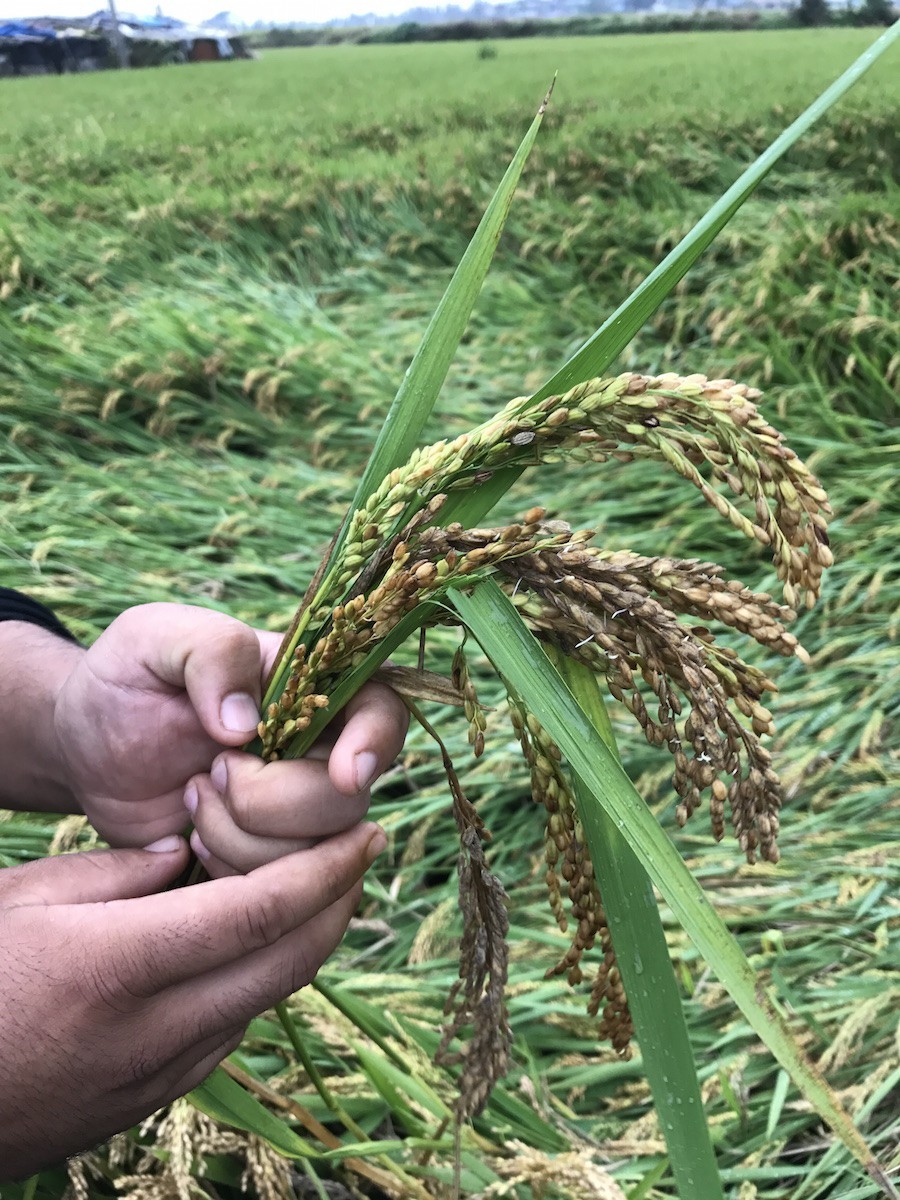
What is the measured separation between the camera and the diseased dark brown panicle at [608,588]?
0.52 metres

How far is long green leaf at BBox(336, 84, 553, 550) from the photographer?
27.5 inches

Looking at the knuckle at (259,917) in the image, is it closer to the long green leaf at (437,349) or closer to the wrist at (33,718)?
the long green leaf at (437,349)

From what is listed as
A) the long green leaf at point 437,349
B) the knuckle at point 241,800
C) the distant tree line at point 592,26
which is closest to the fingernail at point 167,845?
the knuckle at point 241,800

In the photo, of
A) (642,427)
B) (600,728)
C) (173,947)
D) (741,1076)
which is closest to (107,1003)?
(173,947)

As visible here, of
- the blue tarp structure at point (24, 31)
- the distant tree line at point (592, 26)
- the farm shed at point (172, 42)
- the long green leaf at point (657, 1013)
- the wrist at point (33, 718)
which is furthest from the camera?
the farm shed at point (172, 42)

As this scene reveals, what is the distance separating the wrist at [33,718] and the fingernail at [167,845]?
22 cm

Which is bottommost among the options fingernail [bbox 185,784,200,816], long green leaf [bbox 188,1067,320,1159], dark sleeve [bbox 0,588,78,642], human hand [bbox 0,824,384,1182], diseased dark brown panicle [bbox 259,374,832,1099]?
long green leaf [bbox 188,1067,320,1159]

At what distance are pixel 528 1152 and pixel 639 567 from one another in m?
0.67

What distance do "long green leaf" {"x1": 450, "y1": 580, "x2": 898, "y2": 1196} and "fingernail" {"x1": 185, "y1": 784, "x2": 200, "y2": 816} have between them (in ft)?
1.31

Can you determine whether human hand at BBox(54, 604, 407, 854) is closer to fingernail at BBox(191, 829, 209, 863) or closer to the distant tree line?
fingernail at BBox(191, 829, 209, 863)

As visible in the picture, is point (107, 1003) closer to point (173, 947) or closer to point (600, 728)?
point (173, 947)

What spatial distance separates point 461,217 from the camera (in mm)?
4168

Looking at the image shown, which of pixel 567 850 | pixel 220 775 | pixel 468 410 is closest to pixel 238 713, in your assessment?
pixel 220 775

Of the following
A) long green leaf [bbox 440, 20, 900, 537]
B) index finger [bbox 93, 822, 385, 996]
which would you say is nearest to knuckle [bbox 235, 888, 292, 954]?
index finger [bbox 93, 822, 385, 996]
